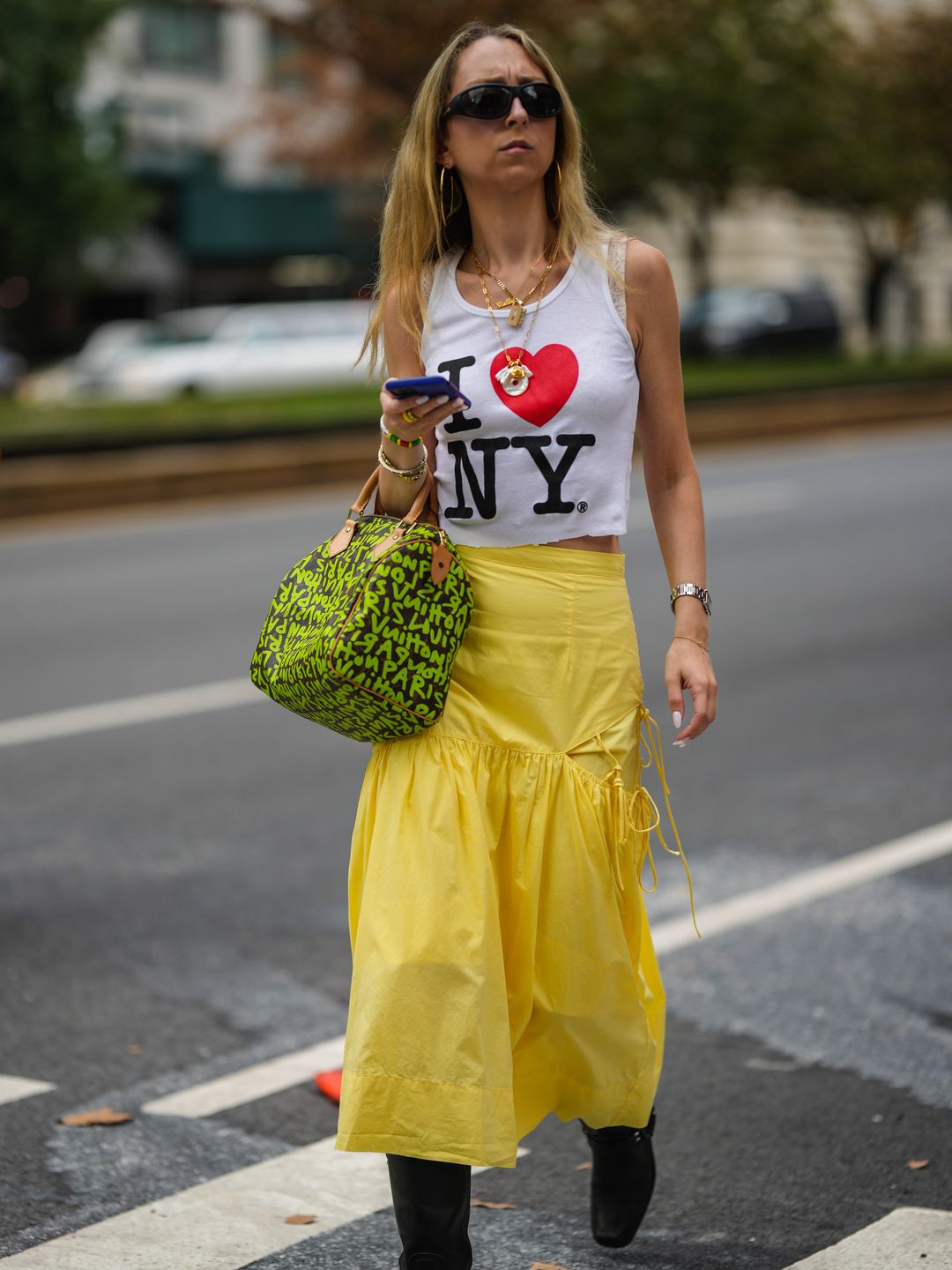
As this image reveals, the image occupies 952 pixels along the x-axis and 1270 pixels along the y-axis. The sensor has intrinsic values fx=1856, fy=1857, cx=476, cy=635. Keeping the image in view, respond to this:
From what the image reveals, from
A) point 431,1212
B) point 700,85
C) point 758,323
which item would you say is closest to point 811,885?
point 431,1212

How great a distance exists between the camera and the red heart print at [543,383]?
3.06 metres

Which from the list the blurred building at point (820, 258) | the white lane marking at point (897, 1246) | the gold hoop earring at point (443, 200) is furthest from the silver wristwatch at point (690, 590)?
the blurred building at point (820, 258)

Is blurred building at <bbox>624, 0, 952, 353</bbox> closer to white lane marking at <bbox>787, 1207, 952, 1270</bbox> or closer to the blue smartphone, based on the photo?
white lane marking at <bbox>787, 1207, 952, 1270</bbox>

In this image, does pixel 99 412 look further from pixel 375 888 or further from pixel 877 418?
pixel 375 888

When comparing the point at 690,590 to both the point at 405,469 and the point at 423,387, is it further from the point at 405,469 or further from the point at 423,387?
the point at 423,387

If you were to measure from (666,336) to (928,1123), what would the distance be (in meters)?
1.86

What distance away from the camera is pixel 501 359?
10.1 ft

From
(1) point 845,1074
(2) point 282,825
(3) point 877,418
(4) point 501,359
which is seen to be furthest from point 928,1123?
(3) point 877,418

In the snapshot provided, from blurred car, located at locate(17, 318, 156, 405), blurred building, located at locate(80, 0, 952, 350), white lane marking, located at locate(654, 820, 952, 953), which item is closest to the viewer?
white lane marking, located at locate(654, 820, 952, 953)

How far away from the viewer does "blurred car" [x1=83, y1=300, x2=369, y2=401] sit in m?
27.9

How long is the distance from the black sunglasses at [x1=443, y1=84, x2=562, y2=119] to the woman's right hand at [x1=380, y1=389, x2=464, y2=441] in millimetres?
521

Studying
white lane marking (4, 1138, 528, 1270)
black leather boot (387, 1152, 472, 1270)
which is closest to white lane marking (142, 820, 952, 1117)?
white lane marking (4, 1138, 528, 1270)

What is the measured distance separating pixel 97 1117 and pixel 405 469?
175 centimetres

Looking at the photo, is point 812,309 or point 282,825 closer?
point 282,825
